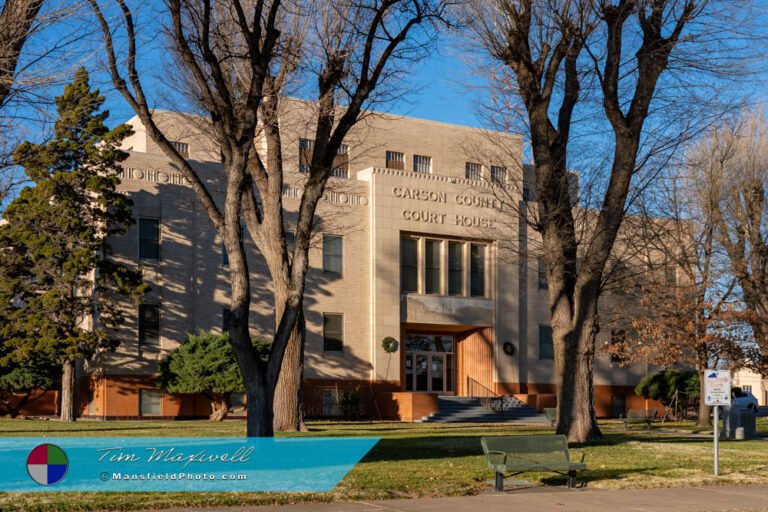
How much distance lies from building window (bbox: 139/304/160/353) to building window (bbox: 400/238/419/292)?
10719 mm

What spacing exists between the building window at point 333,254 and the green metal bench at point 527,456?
2715 cm

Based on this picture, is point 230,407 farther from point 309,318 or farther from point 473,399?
point 473,399

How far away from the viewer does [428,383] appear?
45.8 m

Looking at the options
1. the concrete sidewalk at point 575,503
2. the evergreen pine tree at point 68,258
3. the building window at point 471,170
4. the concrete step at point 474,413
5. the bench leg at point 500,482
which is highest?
the building window at point 471,170

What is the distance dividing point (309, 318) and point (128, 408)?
8087 mm

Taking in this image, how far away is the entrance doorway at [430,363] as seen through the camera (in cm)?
4559

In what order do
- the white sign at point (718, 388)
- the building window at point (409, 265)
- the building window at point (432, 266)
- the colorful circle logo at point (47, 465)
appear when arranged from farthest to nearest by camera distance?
the building window at point (432, 266) < the building window at point (409, 265) < the white sign at point (718, 388) < the colorful circle logo at point (47, 465)

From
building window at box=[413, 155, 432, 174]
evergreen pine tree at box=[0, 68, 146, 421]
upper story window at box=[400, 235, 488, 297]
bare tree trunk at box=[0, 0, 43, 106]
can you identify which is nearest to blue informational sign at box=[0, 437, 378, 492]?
bare tree trunk at box=[0, 0, 43, 106]

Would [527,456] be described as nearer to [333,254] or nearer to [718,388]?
[718,388]

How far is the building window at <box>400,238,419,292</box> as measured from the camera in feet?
143

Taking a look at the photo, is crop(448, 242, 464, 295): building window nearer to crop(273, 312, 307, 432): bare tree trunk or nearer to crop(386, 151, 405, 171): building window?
crop(386, 151, 405, 171): building window

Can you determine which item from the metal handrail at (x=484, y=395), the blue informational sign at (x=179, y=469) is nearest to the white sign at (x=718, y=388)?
the blue informational sign at (x=179, y=469)

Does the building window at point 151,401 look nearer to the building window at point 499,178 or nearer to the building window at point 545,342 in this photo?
the building window at point 499,178

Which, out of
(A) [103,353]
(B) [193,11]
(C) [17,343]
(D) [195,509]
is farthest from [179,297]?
(D) [195,509]
